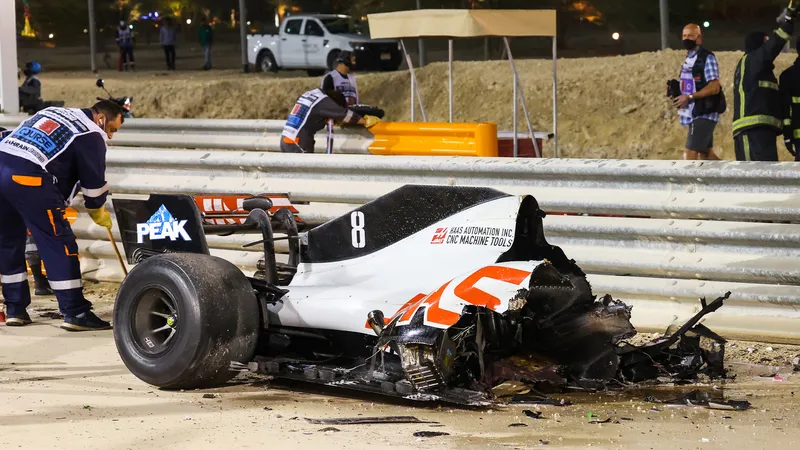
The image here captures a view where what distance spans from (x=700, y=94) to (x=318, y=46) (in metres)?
17.8

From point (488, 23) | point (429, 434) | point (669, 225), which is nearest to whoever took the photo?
point (429, 434)

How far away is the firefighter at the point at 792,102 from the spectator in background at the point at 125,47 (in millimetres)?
27743

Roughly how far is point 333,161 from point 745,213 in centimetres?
292

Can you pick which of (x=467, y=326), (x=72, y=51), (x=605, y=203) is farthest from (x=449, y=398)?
(x=72, y=51)

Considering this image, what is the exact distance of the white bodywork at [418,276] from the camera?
5922 millimetres

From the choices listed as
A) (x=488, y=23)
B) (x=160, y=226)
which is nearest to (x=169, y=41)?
(x=488, y=23)

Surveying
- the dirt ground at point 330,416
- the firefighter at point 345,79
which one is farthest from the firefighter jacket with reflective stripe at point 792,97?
the firefighter at point 345,79

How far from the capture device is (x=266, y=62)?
103ft

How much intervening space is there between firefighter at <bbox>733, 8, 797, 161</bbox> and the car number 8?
16.0 feet

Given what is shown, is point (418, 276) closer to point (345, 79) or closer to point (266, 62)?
point (345, 79)

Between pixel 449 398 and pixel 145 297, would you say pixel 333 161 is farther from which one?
pixel 449 398

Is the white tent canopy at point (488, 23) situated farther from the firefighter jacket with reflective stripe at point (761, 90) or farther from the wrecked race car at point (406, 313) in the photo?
the wrecked race car at point (406, 313)

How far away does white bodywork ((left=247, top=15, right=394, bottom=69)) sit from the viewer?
29219 mm

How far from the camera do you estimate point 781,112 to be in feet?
34.3
